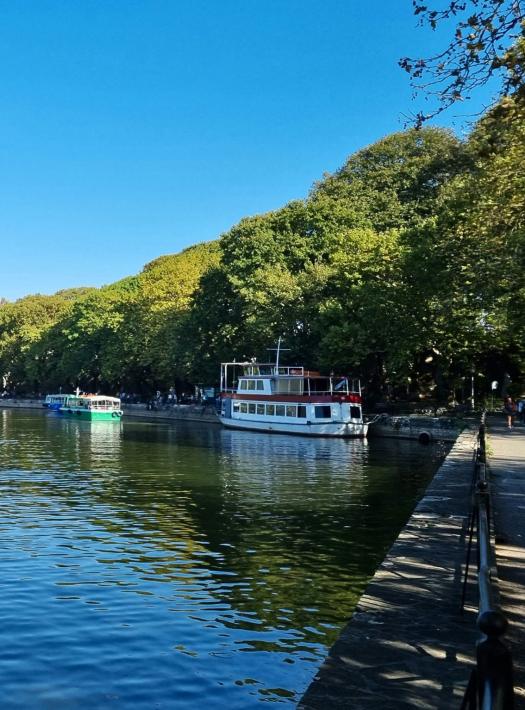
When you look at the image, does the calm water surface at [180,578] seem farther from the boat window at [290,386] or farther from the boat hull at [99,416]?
the boat hull at [99,416]

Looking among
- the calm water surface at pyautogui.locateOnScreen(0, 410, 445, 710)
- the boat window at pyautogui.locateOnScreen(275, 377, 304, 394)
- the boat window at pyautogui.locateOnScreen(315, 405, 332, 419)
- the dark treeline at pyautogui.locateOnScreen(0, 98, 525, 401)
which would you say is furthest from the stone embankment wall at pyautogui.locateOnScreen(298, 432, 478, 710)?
the boat window at pyautogui.locateOnScreen(275, 377, 304, 394)

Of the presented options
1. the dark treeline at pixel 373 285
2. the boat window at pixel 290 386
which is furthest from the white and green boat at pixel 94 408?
the boat window at pixel 290 386

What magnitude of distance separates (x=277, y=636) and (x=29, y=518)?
10623mm

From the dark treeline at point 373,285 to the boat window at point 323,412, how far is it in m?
4.31

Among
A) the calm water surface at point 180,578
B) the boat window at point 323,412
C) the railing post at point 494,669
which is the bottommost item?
the calm water surface at point 180,578

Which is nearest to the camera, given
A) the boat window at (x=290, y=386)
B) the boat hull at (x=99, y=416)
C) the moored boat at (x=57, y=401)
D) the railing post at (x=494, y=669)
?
the railing post at (x=494, y=669)

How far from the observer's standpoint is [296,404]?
56000 mm

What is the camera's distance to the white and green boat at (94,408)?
8031 cm

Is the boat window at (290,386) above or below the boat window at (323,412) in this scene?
above

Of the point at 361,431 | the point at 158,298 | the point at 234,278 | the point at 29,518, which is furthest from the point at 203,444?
the point at 158,298

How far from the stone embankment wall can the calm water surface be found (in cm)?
136

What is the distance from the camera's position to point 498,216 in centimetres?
2578

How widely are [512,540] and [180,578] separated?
19.3ft

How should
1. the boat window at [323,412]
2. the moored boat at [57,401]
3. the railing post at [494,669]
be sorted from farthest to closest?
the moored boat at [57,401] → the boat window at [323,412] → the railing post at [494,669]
